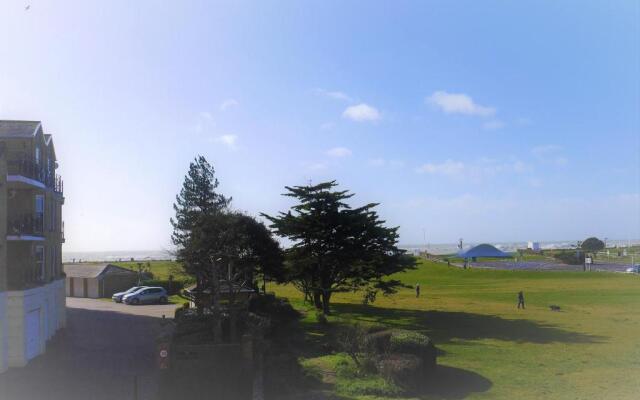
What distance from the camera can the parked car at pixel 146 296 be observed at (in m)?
45.8

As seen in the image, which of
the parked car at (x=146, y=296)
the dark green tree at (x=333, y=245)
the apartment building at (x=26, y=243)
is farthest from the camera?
the parked car at (x=146, y=296)

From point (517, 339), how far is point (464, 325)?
5.19m

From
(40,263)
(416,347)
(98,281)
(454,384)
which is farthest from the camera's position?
(98,281)

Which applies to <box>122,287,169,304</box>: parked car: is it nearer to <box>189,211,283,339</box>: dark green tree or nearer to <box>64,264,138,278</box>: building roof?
<box>64,264,138,278</box>: building roof

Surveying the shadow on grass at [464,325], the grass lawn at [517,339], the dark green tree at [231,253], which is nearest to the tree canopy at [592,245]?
the grass lawn at [517,339]

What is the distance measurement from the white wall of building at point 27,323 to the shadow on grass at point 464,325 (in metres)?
16.6

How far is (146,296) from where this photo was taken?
46250 mm

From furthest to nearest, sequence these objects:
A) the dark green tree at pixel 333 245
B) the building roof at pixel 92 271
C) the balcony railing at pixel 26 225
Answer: the building roof at pixel 92 271, the dark green tree at pixel 333 245, the balcony railing at pixel 26 225

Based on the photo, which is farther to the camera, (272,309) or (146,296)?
(146,296)

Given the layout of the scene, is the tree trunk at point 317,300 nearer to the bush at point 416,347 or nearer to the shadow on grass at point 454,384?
the shadow on grass at point 454,384

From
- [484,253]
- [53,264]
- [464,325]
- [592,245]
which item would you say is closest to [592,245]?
[592,245]

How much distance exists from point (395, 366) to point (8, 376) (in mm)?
12881

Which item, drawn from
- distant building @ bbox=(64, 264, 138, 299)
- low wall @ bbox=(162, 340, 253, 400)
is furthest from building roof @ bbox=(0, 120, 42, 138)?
distant building @ bbox=(64, 264, 138, 299)

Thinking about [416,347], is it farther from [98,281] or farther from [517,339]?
A: [98,281]
